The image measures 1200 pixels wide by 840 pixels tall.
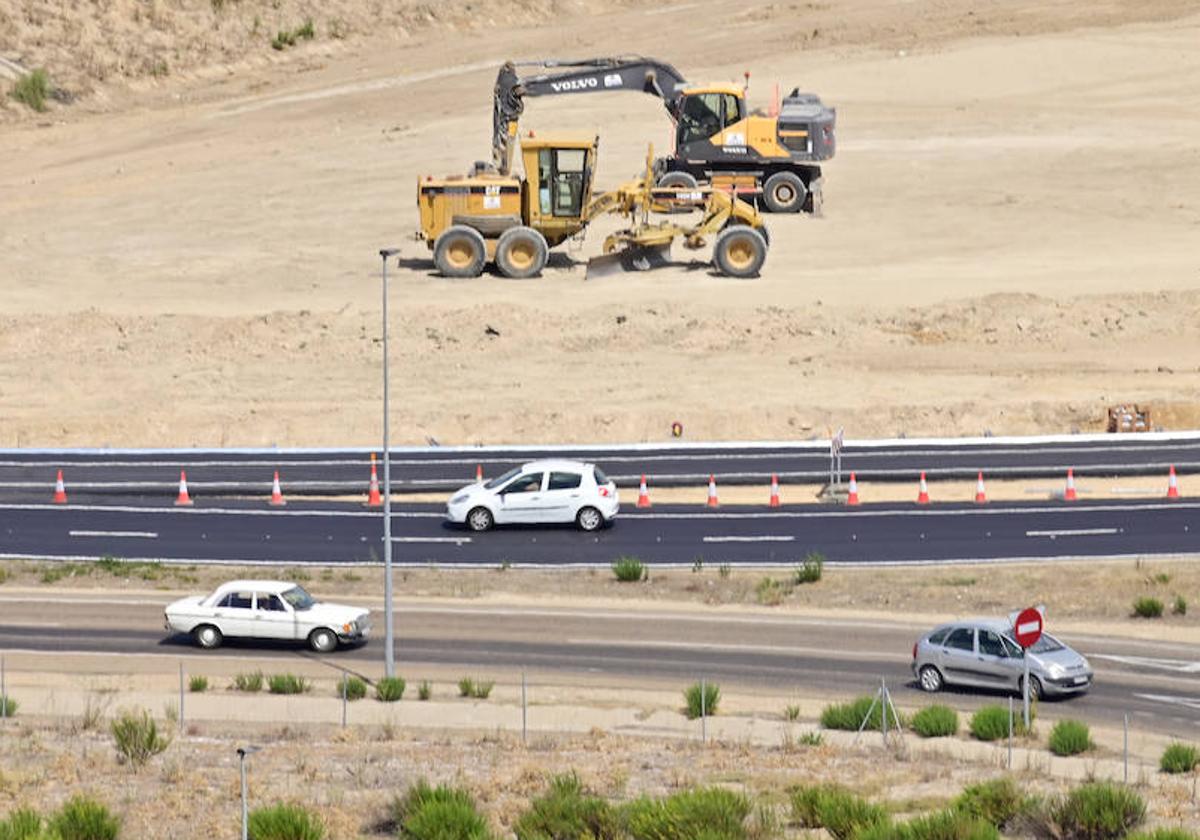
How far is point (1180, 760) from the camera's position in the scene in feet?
86.9

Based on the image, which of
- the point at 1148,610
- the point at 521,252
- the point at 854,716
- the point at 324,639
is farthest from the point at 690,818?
the point at 521,252

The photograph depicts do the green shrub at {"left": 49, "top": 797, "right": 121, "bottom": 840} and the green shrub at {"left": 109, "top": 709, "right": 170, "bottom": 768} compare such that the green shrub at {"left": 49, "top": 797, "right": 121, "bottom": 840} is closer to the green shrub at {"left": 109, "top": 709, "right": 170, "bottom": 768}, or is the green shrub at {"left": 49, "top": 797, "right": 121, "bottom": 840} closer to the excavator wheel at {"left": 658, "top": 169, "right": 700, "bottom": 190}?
the green shrub at {"left": 109, "top": 709, "right": 170, "bottom": 768}

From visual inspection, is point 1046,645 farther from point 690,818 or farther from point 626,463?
point 626,463

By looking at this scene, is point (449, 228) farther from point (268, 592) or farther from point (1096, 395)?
point (268, 592)

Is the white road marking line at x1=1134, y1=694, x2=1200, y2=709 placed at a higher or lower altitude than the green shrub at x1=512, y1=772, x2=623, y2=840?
higher

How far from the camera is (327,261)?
204 ft

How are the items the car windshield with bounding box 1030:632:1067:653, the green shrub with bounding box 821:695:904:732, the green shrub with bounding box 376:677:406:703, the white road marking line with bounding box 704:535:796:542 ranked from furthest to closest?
1. the white road marking line with bounding box 704:535:796:542
2. the car windshield with bounding box 1030:632:1067:653
3. the green shrub with bounding box 376:677:406:703
4. the green shrub with bounding box 821:695:904:732

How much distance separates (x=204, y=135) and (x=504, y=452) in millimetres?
33258

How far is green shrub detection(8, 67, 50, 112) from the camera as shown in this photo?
8388 centimetres

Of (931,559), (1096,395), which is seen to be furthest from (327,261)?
(931,559)

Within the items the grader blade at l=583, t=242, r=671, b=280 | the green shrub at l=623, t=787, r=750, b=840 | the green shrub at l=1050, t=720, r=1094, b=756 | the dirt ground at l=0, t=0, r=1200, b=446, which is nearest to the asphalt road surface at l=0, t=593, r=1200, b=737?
the green shrub at l=1050, t=720, r=1094, b=756

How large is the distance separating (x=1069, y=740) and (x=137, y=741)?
1113 cm

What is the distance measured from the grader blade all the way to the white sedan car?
23.8 metres

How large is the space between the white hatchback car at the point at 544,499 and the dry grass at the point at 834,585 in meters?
2.61
